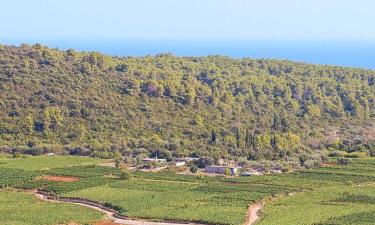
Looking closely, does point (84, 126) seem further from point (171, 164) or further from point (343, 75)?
point (343, 75)

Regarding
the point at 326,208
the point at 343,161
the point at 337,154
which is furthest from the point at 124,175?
the point at 337,154

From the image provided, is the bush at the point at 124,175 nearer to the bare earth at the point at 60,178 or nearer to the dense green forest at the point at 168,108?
the bare earth at the point at 60,178

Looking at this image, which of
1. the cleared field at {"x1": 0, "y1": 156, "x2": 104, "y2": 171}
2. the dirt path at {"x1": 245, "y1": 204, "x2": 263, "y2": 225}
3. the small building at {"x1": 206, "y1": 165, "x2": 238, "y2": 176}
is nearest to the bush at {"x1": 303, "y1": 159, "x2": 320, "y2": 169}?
the small building at {"x1": 206, "y1": 165, "x2": 238, "y2": 176}

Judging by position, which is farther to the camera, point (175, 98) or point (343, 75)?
point (343, 75)

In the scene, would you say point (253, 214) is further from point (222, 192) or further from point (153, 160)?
point (153, 160)

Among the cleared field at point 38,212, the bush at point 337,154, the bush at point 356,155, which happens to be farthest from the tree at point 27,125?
the bush at point 356,155

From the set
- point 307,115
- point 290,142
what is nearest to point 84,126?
point 290,142
